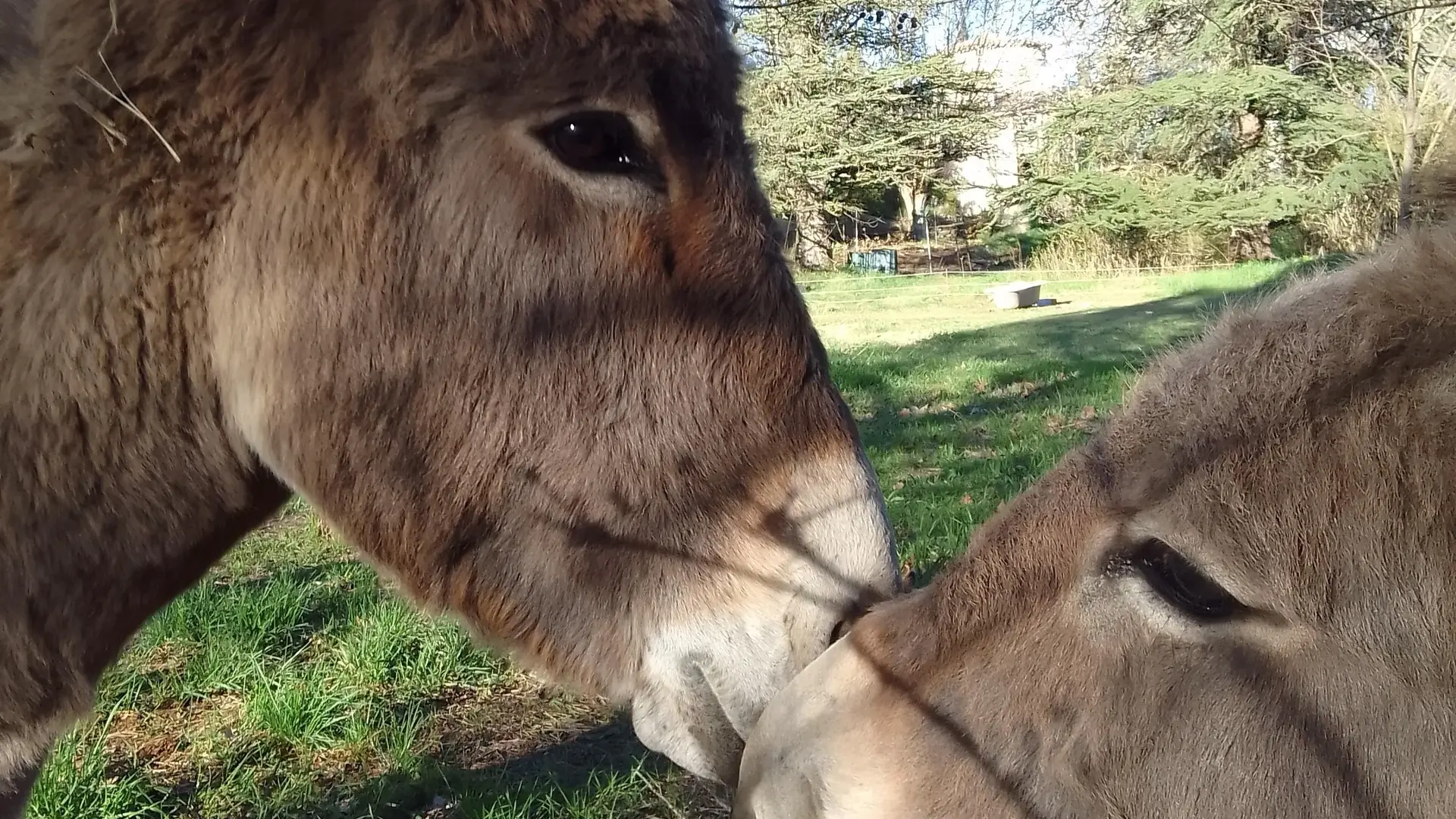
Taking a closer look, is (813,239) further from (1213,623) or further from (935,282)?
(1213,623)

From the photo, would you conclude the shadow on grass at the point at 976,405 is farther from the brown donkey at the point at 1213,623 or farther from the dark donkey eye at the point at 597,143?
the dark donkey eye at the point at 597,143

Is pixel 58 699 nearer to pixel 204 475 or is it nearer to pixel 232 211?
pixel 204 475

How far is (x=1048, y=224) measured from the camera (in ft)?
88.7

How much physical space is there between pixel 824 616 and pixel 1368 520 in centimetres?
84

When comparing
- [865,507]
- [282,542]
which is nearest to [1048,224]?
[282,542]

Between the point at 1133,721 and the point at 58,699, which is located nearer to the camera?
the point at 1133,721

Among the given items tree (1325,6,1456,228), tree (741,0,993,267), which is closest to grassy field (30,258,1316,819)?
tree (1325,6,1456,228)

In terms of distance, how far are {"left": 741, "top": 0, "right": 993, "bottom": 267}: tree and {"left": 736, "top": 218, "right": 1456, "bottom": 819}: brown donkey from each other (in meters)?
22.4

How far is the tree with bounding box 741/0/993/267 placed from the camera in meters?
24.2

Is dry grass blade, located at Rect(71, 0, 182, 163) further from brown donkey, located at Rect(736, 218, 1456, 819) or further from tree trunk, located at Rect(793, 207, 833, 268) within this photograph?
tree trunk, located at Rect(793, 207, 833, 268)

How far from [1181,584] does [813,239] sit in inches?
1005

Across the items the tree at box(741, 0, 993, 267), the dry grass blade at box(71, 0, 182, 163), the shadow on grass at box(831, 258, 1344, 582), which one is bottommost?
the shadow on grass at box(831, 258, 1344, 582)

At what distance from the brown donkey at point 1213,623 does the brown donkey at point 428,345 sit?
0.72ft

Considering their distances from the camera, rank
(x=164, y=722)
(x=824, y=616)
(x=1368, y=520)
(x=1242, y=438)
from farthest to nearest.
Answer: (x=164, y=722)
(x=824, y=616)
(x=1242, y=438)
(x=1368, y=520)
